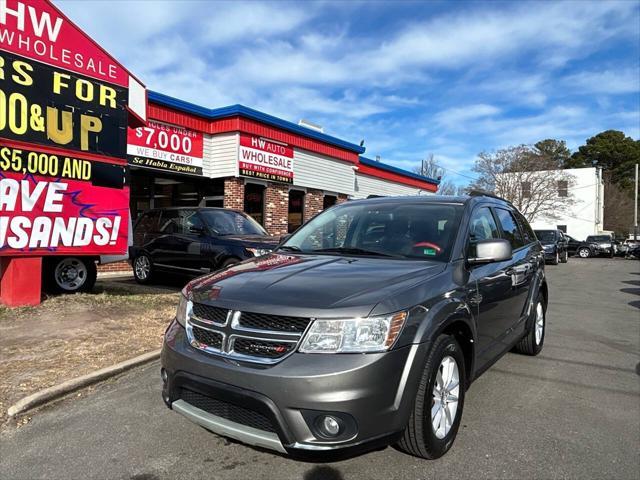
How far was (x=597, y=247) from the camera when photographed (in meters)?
31.8

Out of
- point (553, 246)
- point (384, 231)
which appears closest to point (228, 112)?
point (384, 231)

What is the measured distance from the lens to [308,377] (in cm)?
236

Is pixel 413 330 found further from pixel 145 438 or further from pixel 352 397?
pixel 145 438

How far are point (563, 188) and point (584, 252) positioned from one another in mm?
14288

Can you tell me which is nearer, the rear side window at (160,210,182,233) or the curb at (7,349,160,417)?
the curb at (7,349,160,417)

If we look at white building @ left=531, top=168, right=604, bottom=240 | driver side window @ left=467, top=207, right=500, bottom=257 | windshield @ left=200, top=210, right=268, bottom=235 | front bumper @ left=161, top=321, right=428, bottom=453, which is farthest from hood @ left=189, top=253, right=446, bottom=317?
white building @ left=531, top=168, right=604, bottom=240

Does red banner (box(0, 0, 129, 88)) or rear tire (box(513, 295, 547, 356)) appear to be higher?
red banner (box(0, 0, 129, 88))

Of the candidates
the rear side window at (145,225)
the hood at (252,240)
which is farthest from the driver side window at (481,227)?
the rear side window at (145,225)

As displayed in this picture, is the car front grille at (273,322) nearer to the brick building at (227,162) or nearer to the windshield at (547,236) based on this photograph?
the brick building at (227,162)

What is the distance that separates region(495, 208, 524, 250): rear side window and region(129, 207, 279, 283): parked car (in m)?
4.53

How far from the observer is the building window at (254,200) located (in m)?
14.9

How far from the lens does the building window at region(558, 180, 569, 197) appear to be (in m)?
43.4

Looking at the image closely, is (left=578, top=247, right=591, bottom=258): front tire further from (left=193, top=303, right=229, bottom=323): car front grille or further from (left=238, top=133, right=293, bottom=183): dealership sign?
(left=193, top=303, right=229, bottom=323): car front grille

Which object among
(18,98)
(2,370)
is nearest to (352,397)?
(2,370)
